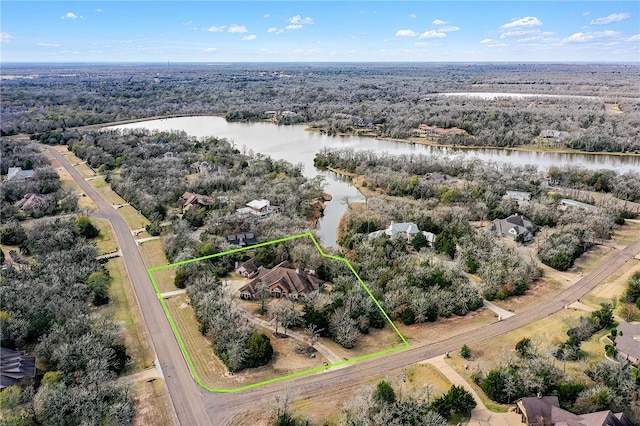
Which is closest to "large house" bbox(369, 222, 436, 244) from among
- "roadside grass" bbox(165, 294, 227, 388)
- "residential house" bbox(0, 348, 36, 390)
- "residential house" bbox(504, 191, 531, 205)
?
"residential house" bbox(504, 191, 531, 205)

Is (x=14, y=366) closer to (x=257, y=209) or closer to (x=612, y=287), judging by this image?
(x=257, y=209)

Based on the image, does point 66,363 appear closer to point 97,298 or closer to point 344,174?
point 97,298

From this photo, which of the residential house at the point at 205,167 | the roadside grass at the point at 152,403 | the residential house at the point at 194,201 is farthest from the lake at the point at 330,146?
the roadside grass at the point at 152,403

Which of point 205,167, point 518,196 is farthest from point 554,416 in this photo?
point 205,167

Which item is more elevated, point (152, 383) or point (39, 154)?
point (39, 154)

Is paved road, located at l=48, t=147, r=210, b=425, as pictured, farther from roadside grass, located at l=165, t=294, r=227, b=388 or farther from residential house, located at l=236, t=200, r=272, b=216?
residential house, located at l=236, t=200, r=272, b=216

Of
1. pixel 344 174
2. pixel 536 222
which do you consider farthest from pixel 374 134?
pixel 536 222
